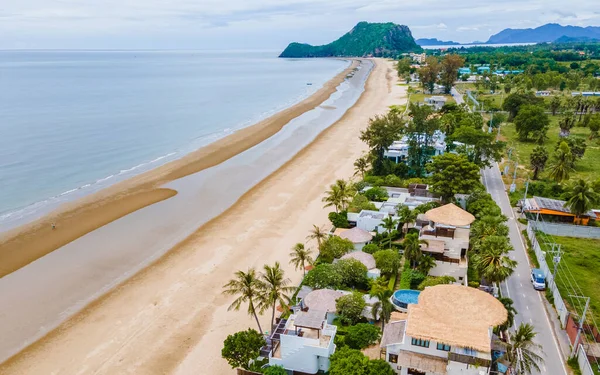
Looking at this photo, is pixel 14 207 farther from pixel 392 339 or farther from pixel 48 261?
pixel 392 339

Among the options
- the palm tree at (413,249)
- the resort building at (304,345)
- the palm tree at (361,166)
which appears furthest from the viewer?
the palm tree at (361,166)

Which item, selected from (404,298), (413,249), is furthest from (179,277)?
(413,249)

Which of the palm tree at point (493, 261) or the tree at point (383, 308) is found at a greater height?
the palm tree at point (493, 261)

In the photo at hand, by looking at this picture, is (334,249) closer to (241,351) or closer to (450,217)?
(450,217)

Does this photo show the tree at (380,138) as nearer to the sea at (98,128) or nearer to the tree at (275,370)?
the sea at (98,128)

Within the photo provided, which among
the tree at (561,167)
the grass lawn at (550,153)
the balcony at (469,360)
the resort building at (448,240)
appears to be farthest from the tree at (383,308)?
the tree at (561,167)

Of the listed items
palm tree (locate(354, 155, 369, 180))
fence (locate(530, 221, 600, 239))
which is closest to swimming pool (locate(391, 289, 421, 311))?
fence (locate(530, 221, 600, 239))

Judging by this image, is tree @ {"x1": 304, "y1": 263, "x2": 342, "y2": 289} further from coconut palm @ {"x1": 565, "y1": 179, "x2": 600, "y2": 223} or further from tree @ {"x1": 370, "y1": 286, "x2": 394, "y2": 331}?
coconut palm @ {"x1": 565, "y1": 179, "x2": 600, "y2": 223}
